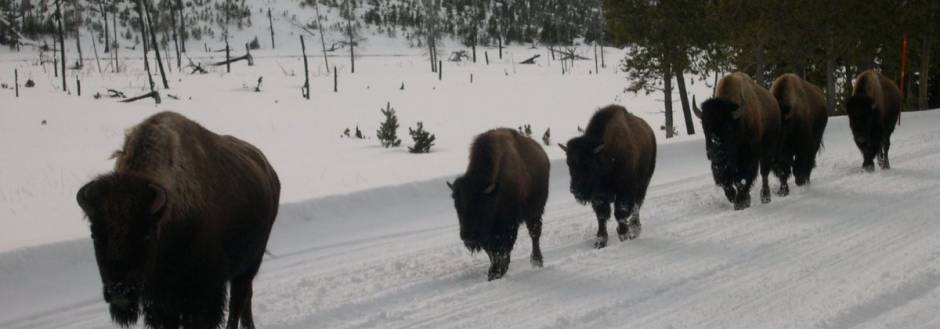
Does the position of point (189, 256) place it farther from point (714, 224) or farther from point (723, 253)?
point (714, 224)

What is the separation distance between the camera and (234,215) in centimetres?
534

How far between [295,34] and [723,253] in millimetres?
73590

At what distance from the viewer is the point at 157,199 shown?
14.1 feet

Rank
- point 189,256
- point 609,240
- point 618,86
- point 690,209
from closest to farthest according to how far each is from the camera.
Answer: point 189,256, point 609,240, point 690,209, point 618,86

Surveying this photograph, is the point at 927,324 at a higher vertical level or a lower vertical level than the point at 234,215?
lower

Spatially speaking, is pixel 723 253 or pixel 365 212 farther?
pixel 365 212

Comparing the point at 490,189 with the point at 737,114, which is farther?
the point at 737,114

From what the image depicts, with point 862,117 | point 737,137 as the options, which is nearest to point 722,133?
point 737,137

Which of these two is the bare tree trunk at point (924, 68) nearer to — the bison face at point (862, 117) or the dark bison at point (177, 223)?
the bison face at point (862, 117)

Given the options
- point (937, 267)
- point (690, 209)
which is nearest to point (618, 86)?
point (690, 209)

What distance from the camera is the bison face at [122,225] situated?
4238 mm

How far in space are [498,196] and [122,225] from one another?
4019 millimetres

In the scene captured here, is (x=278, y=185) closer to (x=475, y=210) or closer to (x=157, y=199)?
(x=475, y=210)

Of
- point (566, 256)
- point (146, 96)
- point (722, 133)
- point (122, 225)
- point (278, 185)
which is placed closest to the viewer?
point (122, 225)
